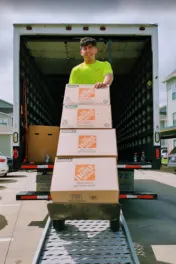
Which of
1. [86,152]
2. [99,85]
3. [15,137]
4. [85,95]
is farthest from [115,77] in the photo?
[86,152]

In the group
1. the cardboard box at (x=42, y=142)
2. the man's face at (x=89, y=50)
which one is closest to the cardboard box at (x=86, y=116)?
the man's face at (x=89, y=50)

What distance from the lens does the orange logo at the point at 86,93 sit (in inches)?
157

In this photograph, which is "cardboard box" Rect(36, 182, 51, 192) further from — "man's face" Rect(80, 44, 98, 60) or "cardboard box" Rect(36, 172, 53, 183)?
"man's face" Rect(80, 44, 98, 60)

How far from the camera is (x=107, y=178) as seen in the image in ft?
10.7

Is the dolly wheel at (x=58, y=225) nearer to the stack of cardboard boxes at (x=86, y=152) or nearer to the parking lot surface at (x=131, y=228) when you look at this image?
→ the parking lot surface at (x=131, y=228)

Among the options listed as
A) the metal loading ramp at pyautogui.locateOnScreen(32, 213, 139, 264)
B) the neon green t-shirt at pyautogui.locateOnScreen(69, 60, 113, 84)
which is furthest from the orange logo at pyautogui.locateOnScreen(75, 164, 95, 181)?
the neon green t-shirt at pyautogui.locateOnScreen(69, 60, 113, 84)

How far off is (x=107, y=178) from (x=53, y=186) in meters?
0.58

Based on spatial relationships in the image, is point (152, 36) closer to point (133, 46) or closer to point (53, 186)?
point (133, 46)

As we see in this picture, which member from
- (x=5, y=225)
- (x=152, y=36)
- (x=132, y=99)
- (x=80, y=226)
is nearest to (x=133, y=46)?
(x=152, y=36)

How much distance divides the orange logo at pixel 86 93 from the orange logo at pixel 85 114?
23 centimetres

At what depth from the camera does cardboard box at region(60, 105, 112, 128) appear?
3.75m

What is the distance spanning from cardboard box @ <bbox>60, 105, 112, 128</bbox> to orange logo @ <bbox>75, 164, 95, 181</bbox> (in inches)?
23.7

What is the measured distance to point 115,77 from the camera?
934 centimetres

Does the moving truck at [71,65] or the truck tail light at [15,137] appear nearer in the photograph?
the moving truck at [71,65]
